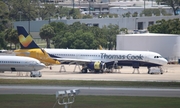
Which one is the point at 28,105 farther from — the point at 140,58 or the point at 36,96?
the point at 140,58

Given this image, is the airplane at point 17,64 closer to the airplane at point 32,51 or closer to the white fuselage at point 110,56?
the airplane at point 32,51

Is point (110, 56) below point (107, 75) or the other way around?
the other way around

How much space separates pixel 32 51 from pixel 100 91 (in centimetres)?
3873

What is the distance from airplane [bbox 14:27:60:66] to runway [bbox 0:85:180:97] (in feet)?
101

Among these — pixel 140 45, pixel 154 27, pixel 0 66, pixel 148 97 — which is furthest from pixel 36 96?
pixel 154 27

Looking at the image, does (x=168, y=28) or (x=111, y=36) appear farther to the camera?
(x=111, y=36)

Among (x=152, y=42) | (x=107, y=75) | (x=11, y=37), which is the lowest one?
(x=107, y=75)

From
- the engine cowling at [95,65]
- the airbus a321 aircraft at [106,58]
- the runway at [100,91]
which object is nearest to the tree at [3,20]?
the airbus a321 aircraft at [106,58]

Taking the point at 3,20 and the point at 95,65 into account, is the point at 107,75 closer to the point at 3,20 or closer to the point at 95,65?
the point at 95,65

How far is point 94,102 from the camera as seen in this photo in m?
54.9

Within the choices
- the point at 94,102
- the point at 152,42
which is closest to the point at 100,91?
the point at 94,102

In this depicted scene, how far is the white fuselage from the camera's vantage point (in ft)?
317

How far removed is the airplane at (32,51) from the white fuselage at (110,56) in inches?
38.7

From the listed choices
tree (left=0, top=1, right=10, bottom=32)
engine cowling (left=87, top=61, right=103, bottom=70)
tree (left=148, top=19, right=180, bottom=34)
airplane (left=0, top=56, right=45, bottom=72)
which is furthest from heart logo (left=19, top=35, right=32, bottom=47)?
tree (left=0, top=1, right=10, bottom=32)
